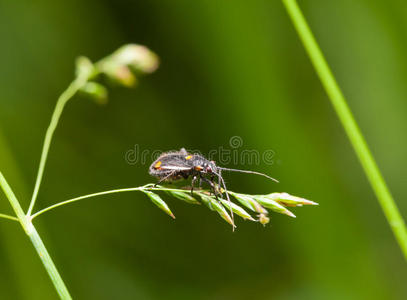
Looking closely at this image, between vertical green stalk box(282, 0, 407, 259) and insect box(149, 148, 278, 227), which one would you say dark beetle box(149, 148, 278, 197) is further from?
vertical green stalk box(282, 0, 407, 259)

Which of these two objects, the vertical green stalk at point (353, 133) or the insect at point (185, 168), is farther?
the insect at point (185, 168)

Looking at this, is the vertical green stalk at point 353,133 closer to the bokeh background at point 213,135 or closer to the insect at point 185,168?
the insect at point 185,168

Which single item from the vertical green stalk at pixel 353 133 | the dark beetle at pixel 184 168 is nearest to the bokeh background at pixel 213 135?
the dark beetle at pixel 184 168

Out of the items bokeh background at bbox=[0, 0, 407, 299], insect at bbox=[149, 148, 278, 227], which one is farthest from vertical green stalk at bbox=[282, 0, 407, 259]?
bokeh background at bbox=[0, 0, 407, 299]

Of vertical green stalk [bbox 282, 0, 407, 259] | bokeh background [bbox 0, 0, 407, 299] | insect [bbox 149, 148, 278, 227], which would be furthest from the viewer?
bokeh background [bbox 0, 0, 407, 299]

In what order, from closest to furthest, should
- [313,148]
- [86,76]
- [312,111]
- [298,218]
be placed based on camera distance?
[86,76]
[298,218]
[313,148]
[312,111]

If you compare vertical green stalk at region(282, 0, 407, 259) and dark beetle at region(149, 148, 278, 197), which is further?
dark beetle at region(149, 148, 278, 197)

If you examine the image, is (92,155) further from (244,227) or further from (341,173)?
(341,173)

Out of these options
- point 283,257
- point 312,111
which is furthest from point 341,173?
point 283,257
